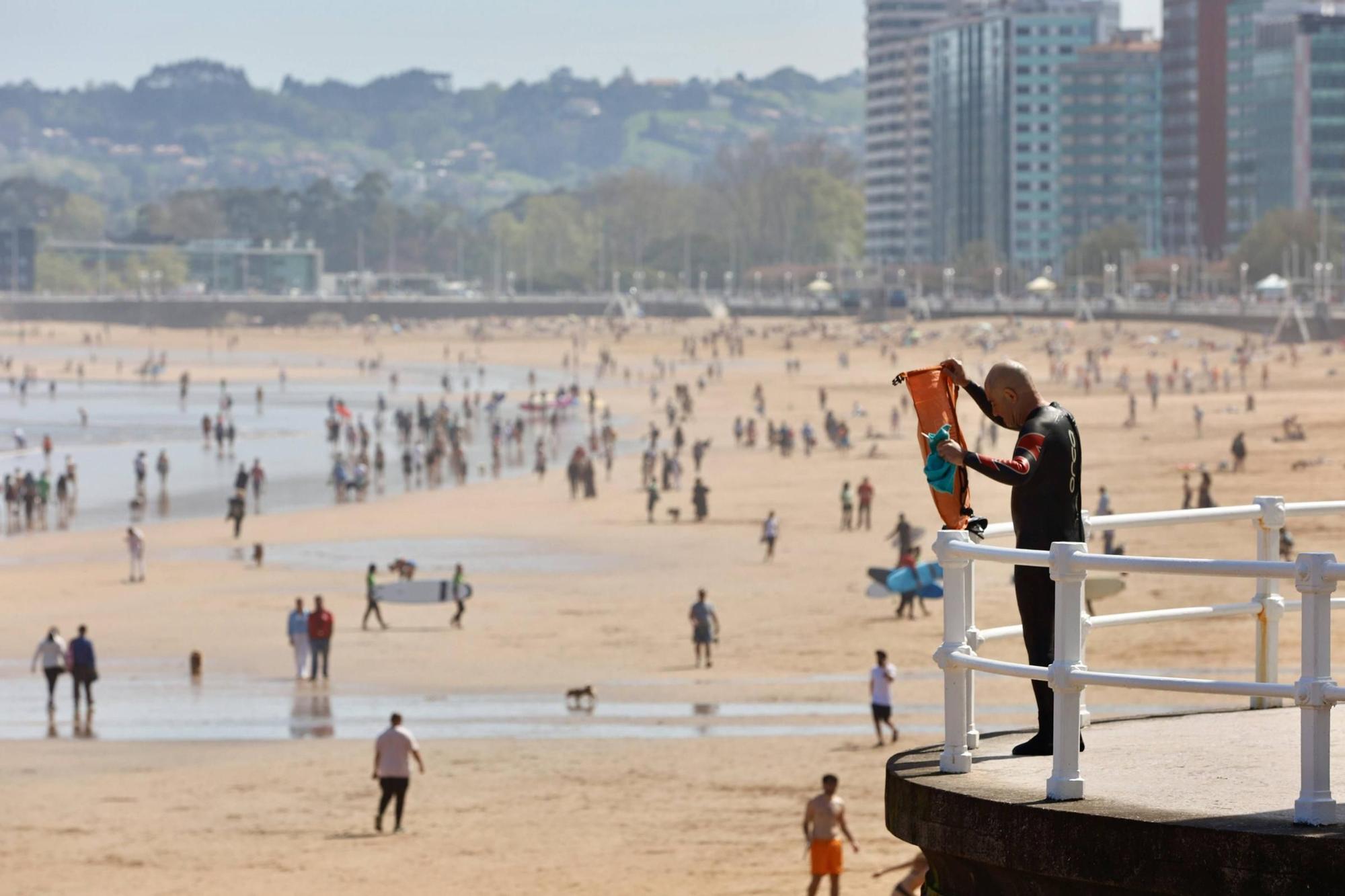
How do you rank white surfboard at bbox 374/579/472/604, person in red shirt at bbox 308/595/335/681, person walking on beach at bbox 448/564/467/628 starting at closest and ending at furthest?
person in red shirt at bbox 308/595/335/681 < person walking on beach at bbox 448/564/467/628 < white surfboard at bbox 374/579/472/604

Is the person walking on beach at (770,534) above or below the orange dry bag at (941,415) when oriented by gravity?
below

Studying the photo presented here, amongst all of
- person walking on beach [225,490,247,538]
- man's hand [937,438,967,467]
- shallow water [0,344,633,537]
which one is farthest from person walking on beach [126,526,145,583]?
man's hand [937,438,967,467]

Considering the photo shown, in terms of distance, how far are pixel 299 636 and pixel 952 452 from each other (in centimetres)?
1992

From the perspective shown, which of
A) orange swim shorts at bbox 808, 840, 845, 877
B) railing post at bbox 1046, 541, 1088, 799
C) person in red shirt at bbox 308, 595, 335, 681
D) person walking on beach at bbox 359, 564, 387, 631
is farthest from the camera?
person walking on beach at bbox 359, 564, 387, 631

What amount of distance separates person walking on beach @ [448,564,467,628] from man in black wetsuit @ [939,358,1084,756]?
23.6 metres

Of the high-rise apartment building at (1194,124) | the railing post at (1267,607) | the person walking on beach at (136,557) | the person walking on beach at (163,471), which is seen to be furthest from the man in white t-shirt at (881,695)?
the high-rise apartment building at (1194,124)

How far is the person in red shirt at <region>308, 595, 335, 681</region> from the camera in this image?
23.9 meters

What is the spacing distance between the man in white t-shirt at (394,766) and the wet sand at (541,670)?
35cm

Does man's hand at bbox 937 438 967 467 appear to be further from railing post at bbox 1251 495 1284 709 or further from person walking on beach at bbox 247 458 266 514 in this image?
person walking on beach at bbox 247 458 266 514

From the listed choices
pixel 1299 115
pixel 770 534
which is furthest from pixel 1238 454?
pixel 1299 115

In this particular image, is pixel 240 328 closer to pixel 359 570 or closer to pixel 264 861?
pixel 359 570

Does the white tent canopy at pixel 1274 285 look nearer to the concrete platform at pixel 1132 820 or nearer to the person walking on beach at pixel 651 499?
the person walking on beach at pixel 651 499

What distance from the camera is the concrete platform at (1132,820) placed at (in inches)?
159

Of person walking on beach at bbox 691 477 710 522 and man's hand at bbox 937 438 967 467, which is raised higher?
man's hand at bbox 937 438 967 467
